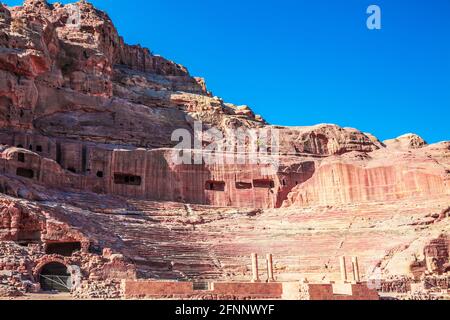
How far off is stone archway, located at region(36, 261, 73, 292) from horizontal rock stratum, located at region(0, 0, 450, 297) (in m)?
0.20

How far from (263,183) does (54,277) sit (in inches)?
1097

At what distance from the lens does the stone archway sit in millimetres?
27353

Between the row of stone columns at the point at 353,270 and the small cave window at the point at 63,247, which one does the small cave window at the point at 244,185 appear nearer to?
the row of stone columns at the point at 353,270

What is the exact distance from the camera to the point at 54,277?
27.7m

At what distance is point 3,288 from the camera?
23312 mm

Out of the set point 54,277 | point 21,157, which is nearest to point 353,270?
point 54,277

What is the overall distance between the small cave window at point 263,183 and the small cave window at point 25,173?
2028 cm

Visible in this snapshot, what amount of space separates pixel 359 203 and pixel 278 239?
959cm

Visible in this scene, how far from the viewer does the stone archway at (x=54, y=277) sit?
27.4 m

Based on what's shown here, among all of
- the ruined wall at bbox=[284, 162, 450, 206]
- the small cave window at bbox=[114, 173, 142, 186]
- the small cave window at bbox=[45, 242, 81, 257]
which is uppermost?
the small cave window at bbox=[114, 173, 142, 186]

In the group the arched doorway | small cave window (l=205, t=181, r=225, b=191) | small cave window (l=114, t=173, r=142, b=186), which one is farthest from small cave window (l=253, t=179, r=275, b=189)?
the arched doorway

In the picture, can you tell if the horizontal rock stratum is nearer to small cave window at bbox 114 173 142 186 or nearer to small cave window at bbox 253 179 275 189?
small cave window at bbox 114 173 142 186
